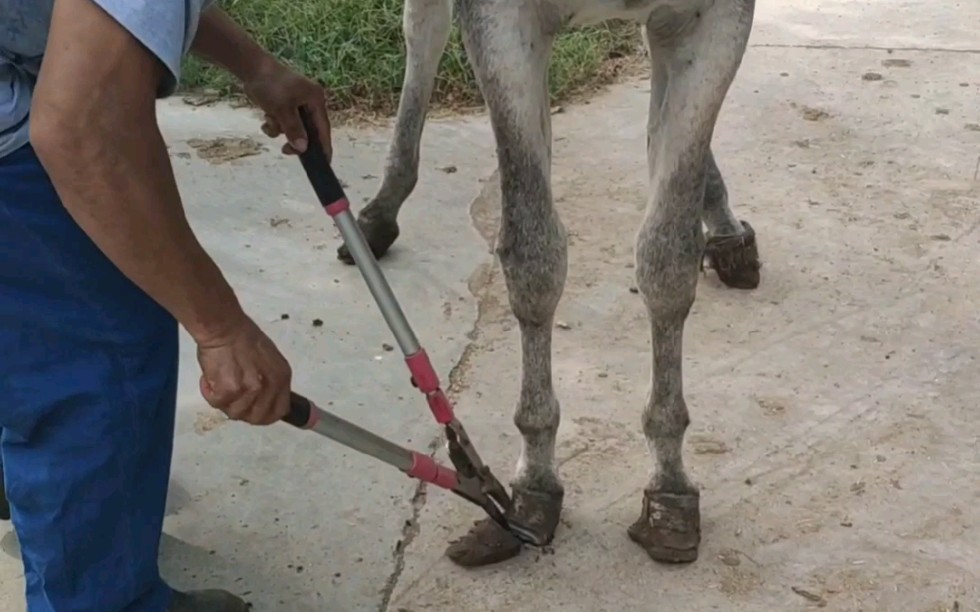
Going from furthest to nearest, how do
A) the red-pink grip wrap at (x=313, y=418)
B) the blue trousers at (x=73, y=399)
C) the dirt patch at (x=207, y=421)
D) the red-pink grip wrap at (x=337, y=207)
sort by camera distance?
the dirt patch at (x=207, y=421) → the red-pink grip wrap at (x=337, y=207) → the red-pink grip wrap at (x=313, y=418) → the blue trousers at (x=73, y=399)

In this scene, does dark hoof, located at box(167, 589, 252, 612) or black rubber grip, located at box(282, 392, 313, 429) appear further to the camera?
dark hoof, located at box(167, 589, 252, 612)

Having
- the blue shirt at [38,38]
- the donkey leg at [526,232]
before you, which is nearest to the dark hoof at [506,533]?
the donkey leg at [526,232]

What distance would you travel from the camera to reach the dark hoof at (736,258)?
3645 millimetres

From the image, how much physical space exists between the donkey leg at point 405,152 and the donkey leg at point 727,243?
3.06ft

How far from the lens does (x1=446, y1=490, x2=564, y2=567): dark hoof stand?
2551 mm

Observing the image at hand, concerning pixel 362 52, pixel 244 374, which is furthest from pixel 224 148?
pixel 244 374

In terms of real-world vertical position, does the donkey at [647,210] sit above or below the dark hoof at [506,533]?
above

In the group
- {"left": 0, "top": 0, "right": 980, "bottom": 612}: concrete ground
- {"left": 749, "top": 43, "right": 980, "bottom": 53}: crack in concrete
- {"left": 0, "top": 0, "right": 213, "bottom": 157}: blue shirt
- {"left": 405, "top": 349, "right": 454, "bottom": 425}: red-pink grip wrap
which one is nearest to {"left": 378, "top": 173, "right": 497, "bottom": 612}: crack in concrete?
{"left": 0, "top": 0, "right": 980, "bottom": 612}: concrete ground

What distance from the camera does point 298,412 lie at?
197cm

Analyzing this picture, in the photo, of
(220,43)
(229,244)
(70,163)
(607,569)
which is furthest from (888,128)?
(70,163)

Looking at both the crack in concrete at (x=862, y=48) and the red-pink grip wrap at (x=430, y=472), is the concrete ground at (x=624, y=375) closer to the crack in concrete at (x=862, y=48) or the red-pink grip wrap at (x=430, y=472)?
the red-pink grip wrap at (x=430, y=472)

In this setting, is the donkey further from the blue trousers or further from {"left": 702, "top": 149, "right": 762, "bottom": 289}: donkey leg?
{"left": 702, "top": 149, "right": 762, "bottom": 289}: donkey leg

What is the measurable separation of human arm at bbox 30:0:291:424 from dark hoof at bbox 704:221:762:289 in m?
2.12

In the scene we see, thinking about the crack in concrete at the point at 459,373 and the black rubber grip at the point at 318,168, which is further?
the crack in concrete at the point at 459,373
